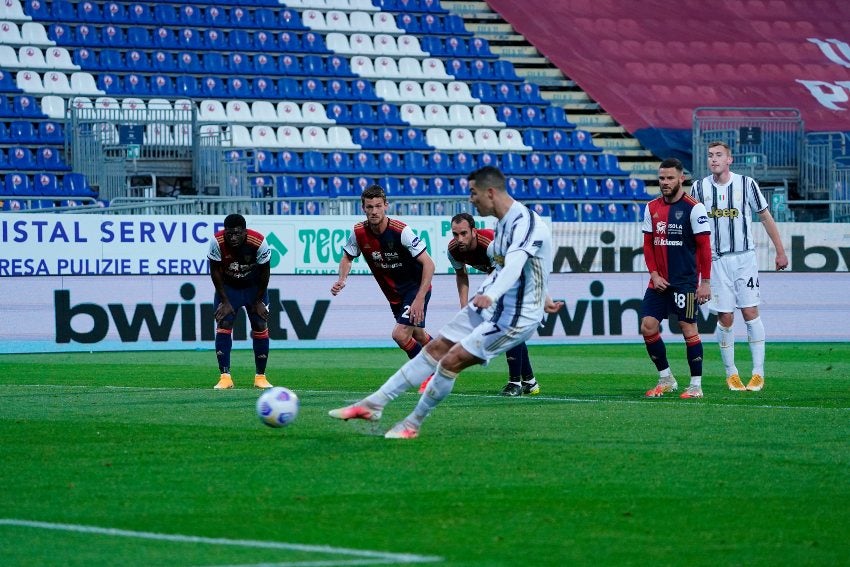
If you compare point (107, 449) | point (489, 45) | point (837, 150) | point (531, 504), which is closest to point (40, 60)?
point (489, 45)

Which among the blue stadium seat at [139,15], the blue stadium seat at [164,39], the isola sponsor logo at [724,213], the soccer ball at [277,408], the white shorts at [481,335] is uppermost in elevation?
the blue stadium seat at [139,15]

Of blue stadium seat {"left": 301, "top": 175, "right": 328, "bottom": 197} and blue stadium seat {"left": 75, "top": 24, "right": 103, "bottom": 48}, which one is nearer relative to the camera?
blue stadium seat {"left": 301, "top": 175, "right": 328, "bottom": 197}

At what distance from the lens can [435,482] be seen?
759cm

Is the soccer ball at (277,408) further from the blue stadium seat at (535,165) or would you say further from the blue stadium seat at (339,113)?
the blue stadium seat at (535,165)

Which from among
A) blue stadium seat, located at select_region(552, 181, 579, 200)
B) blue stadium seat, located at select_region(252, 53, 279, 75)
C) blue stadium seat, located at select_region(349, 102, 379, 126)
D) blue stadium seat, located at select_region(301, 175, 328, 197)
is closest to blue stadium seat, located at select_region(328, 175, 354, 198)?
blue stadium seat, located at select_region(301, 175, 328, 197)

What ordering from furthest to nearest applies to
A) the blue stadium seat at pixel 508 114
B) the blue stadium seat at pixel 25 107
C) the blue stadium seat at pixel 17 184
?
the blue stadium seat at pixel 508 114, the blue stadium seat at pixel 25 107, the blue stadium seat at pixel 17 184

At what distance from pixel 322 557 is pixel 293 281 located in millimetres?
17842

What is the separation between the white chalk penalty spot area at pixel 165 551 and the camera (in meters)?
5.63

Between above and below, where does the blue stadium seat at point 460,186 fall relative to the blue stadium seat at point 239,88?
below

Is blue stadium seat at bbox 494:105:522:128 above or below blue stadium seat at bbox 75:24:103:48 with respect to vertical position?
below

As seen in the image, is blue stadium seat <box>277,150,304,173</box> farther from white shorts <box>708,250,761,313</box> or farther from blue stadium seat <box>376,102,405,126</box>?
white shorts <box>708,250,761,313</box>

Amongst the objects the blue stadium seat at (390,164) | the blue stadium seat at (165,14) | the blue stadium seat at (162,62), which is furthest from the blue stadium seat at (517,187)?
the blue stadium seat at (165,14)

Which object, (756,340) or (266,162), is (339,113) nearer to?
(266,162)

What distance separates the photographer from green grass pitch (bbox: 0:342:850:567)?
595 cm
